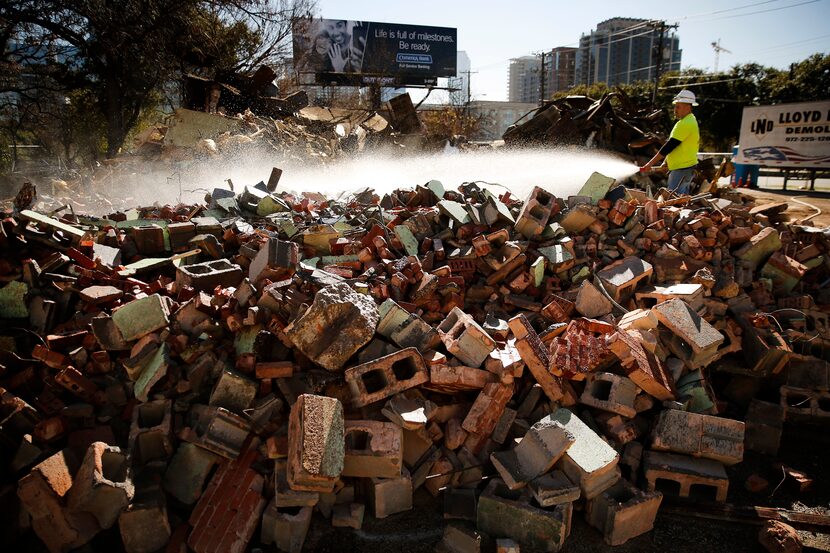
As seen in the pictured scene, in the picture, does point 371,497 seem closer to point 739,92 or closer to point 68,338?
point 68,338

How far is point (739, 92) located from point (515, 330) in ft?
102

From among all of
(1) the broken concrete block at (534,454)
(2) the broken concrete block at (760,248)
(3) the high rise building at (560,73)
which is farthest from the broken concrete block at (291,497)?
(3) the high rise building at (560,73)

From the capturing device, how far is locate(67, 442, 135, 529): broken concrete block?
2859 mm

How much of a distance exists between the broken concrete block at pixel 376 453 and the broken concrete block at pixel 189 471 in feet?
2.83

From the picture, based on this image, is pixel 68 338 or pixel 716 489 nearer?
pixel 716 489

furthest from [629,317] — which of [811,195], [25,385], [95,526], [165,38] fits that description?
[165,38]

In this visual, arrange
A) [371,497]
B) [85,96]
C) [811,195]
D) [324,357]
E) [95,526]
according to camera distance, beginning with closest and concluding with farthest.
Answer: [95,526] < [371,497] < [324,357] < [811,195] < [85,96]

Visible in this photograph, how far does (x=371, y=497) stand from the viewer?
3.17 meters

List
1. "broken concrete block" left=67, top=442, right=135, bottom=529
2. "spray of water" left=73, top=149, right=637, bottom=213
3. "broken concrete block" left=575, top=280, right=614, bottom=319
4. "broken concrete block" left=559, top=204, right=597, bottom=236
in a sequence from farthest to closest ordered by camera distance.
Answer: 1. "spray of water" left=73, top=149, right=637, bottom=213
2. "broken concrete block" left=559, top=204, right=597, bottom=236
3. "broken concrete block" left=575, top=280, right=614, bottom=319
4. "broken concrete block" left=67, top=442, right=135, bottom=529

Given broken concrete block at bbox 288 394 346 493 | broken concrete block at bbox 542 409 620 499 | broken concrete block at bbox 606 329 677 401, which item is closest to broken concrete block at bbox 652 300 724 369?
broken concrete block at bbox 606 329 677 401

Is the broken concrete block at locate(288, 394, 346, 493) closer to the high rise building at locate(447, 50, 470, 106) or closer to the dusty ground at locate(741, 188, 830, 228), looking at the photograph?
the dusty ground at locate(741, 188, 830, 228)

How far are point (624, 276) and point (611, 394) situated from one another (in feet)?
4.55

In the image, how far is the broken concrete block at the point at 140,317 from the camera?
3742 mm

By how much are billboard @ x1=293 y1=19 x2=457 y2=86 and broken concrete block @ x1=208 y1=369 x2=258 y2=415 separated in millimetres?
25768
